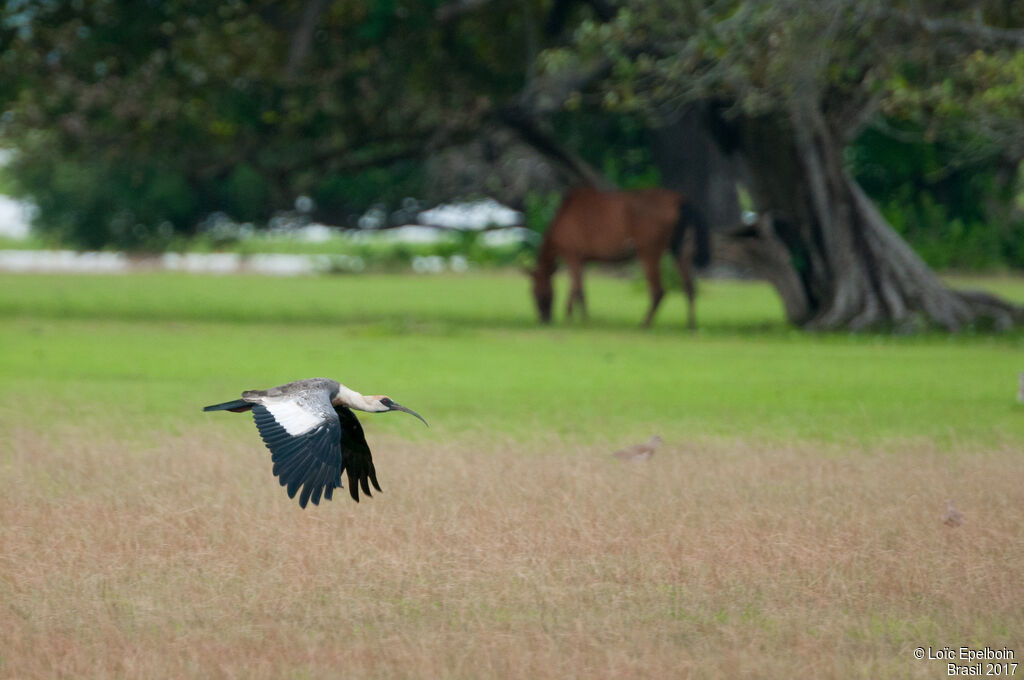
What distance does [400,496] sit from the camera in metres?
8.37

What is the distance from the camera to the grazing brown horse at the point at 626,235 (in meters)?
22.4

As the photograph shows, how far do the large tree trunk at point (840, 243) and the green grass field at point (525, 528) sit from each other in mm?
5599

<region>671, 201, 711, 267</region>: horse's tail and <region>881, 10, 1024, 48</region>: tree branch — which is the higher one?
<region>881, 10, 1024, 48</region>: tree branch

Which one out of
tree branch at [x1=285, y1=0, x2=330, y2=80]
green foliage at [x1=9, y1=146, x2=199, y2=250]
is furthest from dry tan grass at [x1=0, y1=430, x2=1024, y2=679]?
green foliage at [x1=9, y1=146, x2=199, y2=250]

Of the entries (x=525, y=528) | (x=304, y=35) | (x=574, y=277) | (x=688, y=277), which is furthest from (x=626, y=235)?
(x=525, y=528)

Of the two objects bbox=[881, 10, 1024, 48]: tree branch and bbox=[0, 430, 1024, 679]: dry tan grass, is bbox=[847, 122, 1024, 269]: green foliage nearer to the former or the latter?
bbox=[881, 10, 1024, 48]: tree branch

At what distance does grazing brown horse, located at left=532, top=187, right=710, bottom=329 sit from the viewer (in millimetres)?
22438

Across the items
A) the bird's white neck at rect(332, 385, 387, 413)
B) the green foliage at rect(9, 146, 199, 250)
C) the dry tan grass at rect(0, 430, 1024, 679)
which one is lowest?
the dry tan grass at rect(0, 430, 1024, 679)

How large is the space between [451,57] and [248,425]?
1366 centimetres

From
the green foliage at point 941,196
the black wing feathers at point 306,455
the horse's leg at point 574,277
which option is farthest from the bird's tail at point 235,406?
the green foliage at point 941,196

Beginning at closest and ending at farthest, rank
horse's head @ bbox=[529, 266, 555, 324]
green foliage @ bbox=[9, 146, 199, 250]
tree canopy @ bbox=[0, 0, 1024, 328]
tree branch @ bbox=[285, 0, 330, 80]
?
1. tree canopy @ bbox=[0, 0, 1024, 328]
2. tree branch @ bbox=[285, 0, 330, 80]
3. horse's head @ bbox=[529, 266, 555, 324]
4. green foliage @ bbox=[9, 146, 199, 250]

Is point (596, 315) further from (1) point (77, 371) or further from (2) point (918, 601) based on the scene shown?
(2) point (918, 601)

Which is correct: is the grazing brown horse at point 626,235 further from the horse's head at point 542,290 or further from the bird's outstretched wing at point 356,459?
the bird's outstretched wing at point 356,459

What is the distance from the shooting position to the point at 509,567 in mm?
6637
